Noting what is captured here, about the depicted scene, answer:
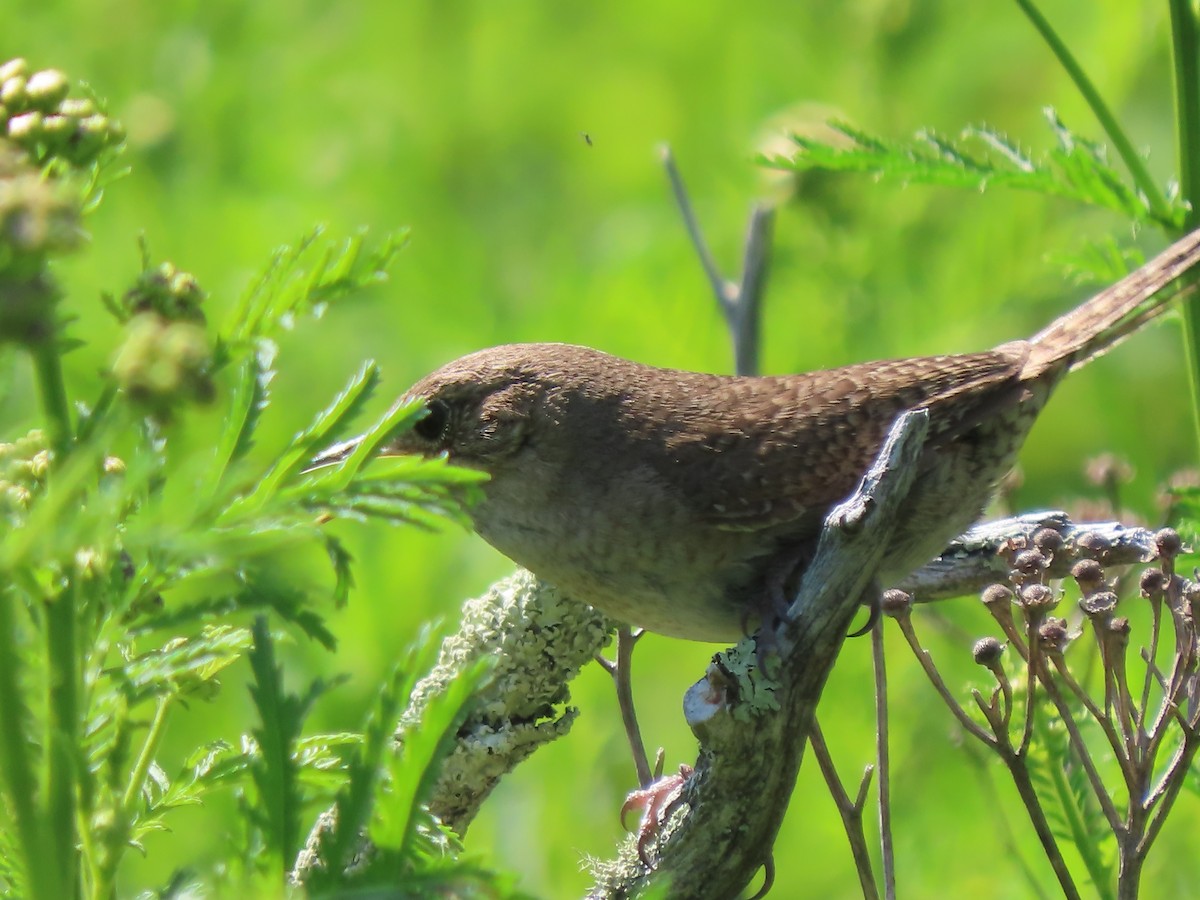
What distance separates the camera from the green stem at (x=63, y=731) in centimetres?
140

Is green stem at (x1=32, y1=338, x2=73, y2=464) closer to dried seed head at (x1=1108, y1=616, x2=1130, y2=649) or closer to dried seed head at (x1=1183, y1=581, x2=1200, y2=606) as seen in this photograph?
dried seed head at (x1=1108, y1=616, x2=1130, y2=649)

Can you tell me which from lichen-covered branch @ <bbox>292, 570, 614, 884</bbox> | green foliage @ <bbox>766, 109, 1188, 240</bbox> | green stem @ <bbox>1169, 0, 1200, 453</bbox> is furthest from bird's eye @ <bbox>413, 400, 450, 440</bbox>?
green stem @ <bbox>1169, 0, 1200, 453</bbox>

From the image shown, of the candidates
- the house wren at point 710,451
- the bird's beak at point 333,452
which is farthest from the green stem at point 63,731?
the house wren at point 710,451

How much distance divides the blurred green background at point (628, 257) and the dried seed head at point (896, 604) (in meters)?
0.89

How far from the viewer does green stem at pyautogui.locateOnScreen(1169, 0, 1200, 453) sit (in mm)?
2594

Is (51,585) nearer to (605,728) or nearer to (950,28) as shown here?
(605,728)

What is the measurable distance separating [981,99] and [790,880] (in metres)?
4.90

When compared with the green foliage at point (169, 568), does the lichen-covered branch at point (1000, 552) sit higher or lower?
higher

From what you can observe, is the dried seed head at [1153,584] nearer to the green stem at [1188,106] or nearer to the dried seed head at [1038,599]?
the dried seed head at [1038,599]

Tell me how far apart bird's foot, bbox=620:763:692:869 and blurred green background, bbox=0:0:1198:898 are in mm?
599

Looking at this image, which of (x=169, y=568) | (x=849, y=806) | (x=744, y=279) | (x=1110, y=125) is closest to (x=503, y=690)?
(x=849, y=806)

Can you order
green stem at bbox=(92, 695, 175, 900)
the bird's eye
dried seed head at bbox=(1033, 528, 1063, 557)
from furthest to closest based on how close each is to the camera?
the bird's eye, dried seed head at bbox=(1033, 528, 1063, 557), green stem at bbox=(92, 695, 175, 900)

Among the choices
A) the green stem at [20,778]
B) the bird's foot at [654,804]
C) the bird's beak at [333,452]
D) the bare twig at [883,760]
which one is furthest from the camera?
the bird's foot at [654,804]

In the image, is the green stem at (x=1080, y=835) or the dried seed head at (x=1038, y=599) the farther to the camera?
the green stem at (x=1080, y=835)
